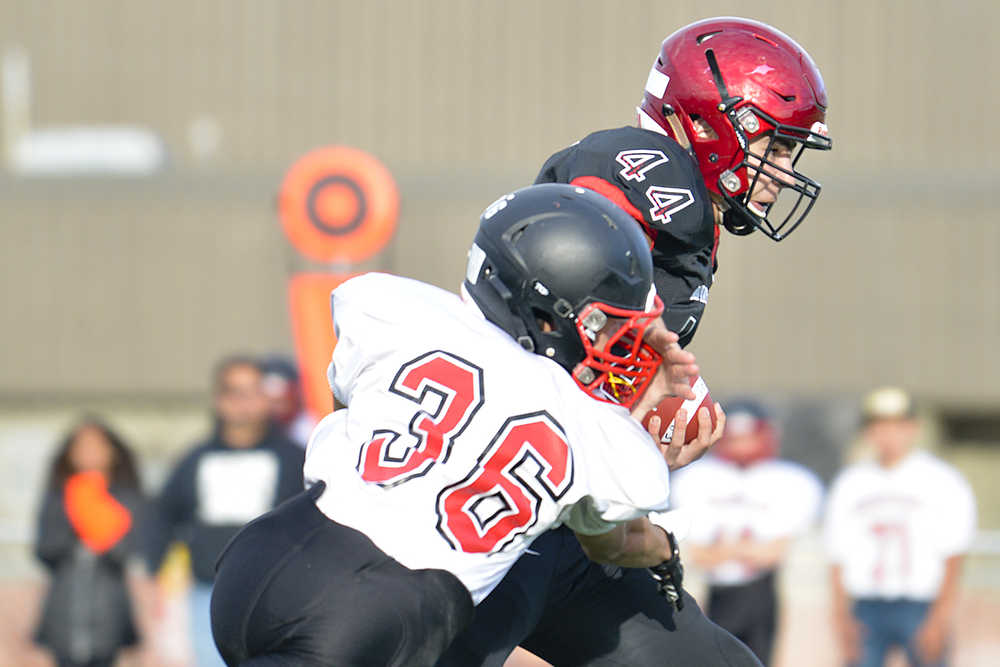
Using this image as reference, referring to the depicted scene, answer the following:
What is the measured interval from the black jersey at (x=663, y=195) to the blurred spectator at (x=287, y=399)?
3390 millimetres

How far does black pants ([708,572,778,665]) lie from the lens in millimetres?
6516

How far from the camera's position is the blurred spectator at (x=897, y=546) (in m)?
6.50

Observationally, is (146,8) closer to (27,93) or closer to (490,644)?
(27,93)

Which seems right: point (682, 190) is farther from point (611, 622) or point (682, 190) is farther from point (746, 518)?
point (746, 518)

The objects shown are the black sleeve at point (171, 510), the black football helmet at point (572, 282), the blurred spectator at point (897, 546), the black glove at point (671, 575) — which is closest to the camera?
the black football helmet at point (572, 282)

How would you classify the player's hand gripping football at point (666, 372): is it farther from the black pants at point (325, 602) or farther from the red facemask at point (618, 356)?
the black pants at point (325, 602)

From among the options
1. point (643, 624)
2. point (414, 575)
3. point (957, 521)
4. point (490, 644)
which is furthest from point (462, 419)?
point (957, 521)

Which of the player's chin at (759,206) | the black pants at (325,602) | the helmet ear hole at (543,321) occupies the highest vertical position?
the player's chin at (759,206)

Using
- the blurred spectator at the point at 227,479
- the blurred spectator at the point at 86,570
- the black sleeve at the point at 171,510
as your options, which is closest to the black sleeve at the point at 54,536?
the blurred spectator at the point at 86,570

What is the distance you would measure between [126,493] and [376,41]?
11.8 m

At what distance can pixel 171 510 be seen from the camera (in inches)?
242

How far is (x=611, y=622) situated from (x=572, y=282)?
0.96 m

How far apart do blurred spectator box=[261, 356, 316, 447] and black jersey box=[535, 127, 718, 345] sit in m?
3.39

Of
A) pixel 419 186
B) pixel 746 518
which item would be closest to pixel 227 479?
pixel 746 518
